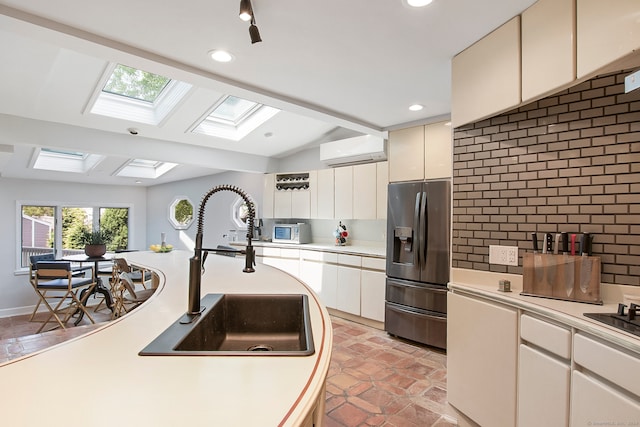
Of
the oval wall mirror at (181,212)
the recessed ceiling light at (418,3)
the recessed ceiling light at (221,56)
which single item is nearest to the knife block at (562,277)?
the recessed ceiling light at (418,3)

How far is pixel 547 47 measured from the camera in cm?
158

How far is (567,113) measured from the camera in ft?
5.65

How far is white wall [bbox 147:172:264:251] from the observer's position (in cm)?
645

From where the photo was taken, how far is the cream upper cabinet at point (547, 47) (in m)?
1.47

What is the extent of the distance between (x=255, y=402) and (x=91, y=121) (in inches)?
162

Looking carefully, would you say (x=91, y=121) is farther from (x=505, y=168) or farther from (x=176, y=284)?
(x=505, y=168)

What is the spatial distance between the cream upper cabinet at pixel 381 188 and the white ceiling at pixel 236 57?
1.58ft

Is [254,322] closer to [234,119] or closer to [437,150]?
[437,150]

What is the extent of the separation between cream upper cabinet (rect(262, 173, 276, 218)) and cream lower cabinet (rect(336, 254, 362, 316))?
194cm

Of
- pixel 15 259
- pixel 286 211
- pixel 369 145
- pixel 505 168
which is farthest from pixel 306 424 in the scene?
pixel 15 259

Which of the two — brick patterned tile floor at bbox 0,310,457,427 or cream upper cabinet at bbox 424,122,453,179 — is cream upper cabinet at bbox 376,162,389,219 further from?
brick patterned tile floor at bbox 0,310,457,427

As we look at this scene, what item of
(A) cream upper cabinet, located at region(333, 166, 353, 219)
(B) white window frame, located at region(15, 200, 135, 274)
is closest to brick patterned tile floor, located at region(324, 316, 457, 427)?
(A) cream upper cabinet, located at region(333, 166, 353, 219)

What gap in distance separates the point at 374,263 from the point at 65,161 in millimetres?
6092

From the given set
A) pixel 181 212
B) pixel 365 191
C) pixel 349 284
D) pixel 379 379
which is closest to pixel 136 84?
pixel 365 191
